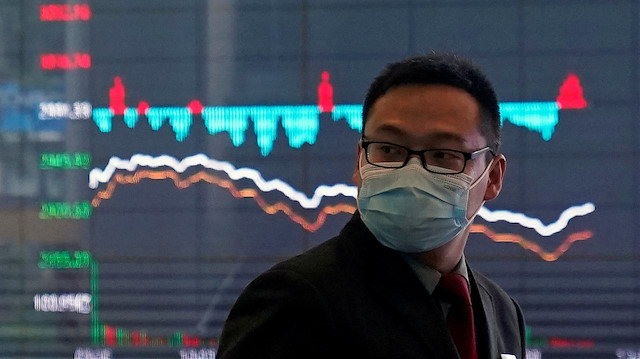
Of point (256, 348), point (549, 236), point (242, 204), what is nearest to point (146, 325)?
point (242, 204)

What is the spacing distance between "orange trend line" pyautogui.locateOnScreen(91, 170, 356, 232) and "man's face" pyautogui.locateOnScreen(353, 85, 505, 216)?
4.62ft

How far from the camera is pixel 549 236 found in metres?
2.37

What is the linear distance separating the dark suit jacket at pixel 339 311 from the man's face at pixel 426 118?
145 millimetres

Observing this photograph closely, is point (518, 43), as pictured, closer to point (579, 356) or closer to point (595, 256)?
point (595, 256)

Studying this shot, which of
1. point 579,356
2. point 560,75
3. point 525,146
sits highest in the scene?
point 560,75

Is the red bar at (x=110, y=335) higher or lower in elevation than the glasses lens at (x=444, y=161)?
lower

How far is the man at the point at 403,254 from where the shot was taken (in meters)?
0.91

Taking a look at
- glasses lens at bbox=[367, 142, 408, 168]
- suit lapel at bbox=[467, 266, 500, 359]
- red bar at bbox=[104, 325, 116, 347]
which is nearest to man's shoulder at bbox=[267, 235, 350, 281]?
glasses lens at bbox=[367, 142, 408, 168]

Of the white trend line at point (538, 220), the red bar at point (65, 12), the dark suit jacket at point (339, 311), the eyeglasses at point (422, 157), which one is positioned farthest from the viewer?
the red bar at point (65, 12)

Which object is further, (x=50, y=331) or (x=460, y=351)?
(x=50, y=331)

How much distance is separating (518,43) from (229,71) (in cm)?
92

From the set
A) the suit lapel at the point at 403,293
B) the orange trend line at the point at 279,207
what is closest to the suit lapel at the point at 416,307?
the suit lapel at the point at 403,293

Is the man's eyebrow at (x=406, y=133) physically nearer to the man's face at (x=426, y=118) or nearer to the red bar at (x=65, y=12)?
the man's face at (x=426, y=118)

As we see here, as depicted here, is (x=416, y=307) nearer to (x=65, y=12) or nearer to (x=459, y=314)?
(x=459, y=314)
